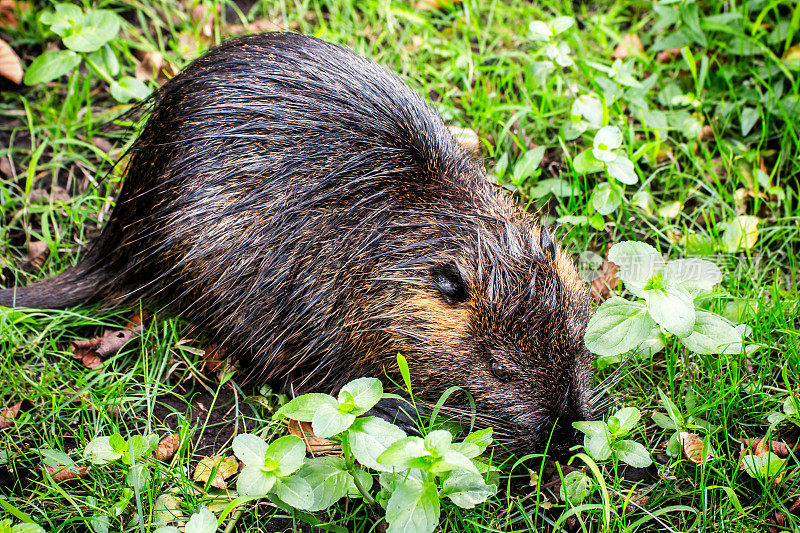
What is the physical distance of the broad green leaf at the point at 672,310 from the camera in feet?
7.24

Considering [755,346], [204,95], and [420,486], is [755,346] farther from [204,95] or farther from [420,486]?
[204,95]

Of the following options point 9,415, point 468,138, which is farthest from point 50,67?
point 468,138

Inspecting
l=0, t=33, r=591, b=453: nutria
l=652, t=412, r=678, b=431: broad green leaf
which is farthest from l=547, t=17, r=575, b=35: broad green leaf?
l=652, t=412, r=678, b=431: broad green leaf

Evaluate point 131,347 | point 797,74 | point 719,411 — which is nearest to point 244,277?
point 131,347

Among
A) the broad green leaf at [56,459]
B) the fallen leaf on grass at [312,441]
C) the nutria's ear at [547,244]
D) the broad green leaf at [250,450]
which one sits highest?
the nutria's ear at [547,244]

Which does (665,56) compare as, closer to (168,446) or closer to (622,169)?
(622,169)

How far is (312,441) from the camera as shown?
8.74 ft

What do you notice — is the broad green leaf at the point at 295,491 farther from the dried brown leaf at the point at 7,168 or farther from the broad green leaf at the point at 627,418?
the dried brown leaf at the point at 7,168

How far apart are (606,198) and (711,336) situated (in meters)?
0.80

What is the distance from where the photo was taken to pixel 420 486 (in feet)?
6.48

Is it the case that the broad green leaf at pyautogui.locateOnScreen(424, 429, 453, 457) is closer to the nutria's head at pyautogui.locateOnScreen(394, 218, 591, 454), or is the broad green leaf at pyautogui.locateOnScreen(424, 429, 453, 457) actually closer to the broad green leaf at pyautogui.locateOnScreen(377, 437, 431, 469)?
the broad green leaf at pyautogui.locateOnScreen(377, 437, 431, 469)

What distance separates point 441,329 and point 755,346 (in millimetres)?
1045

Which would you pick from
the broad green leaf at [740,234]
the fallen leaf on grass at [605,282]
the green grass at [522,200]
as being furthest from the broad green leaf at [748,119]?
the fallen leaf on grass at [605,282]

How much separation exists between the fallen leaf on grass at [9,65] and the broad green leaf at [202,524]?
267 centimetres
